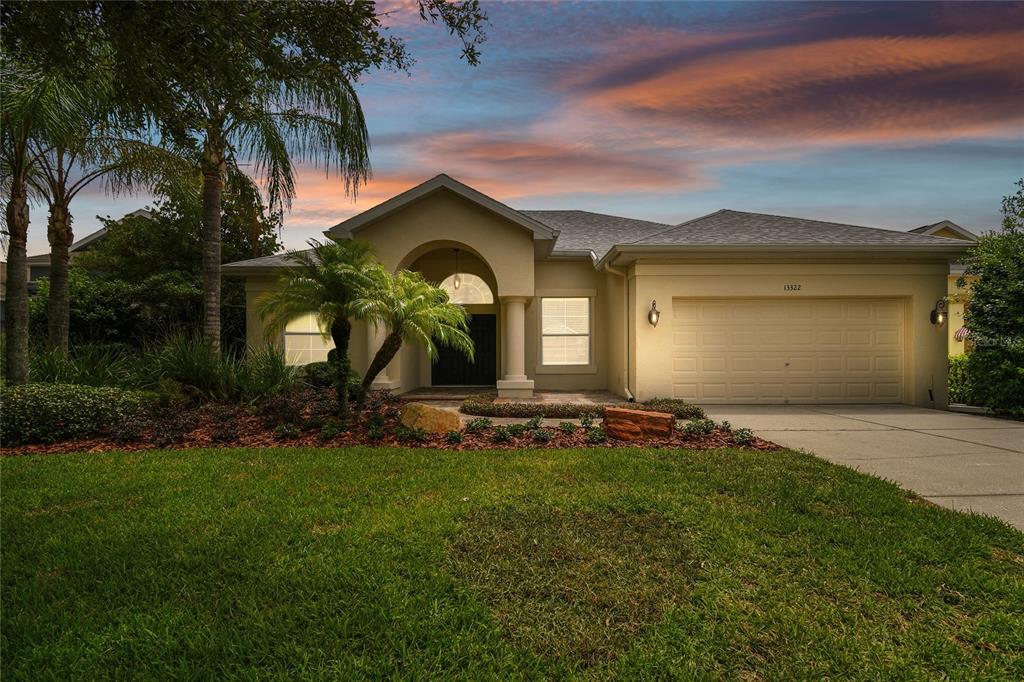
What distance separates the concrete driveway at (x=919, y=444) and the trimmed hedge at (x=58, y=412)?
9.76m

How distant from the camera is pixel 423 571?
3.23m

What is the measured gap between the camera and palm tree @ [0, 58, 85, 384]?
253 inches

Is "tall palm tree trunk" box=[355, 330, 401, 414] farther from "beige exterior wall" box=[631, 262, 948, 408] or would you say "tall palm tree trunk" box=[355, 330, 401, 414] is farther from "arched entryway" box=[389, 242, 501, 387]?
"arched entryway" box=[389, 242, 501, 387]

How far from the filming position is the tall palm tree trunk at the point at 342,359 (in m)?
7.78

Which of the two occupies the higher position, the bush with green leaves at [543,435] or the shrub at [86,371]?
the shrub at [86,371]

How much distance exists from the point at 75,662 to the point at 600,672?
2.55 m

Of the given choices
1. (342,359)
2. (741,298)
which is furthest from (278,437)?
(741,298)

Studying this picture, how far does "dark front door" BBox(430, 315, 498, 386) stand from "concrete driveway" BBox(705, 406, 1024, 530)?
7.13 metres

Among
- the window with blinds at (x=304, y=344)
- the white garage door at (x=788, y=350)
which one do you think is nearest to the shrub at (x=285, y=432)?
the window with blinds at (x=304, y=344)

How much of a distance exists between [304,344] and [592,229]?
31.8ft

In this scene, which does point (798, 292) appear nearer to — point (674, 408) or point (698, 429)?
point (674, 408)

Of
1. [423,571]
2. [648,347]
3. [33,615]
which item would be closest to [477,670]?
[423,571]

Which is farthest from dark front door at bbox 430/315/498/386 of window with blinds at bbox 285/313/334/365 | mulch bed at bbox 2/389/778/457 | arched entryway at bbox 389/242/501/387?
mulch bed at bbox 2/389/778/457

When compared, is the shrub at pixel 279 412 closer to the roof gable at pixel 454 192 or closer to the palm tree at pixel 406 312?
the palm tree at pixel 406 312
